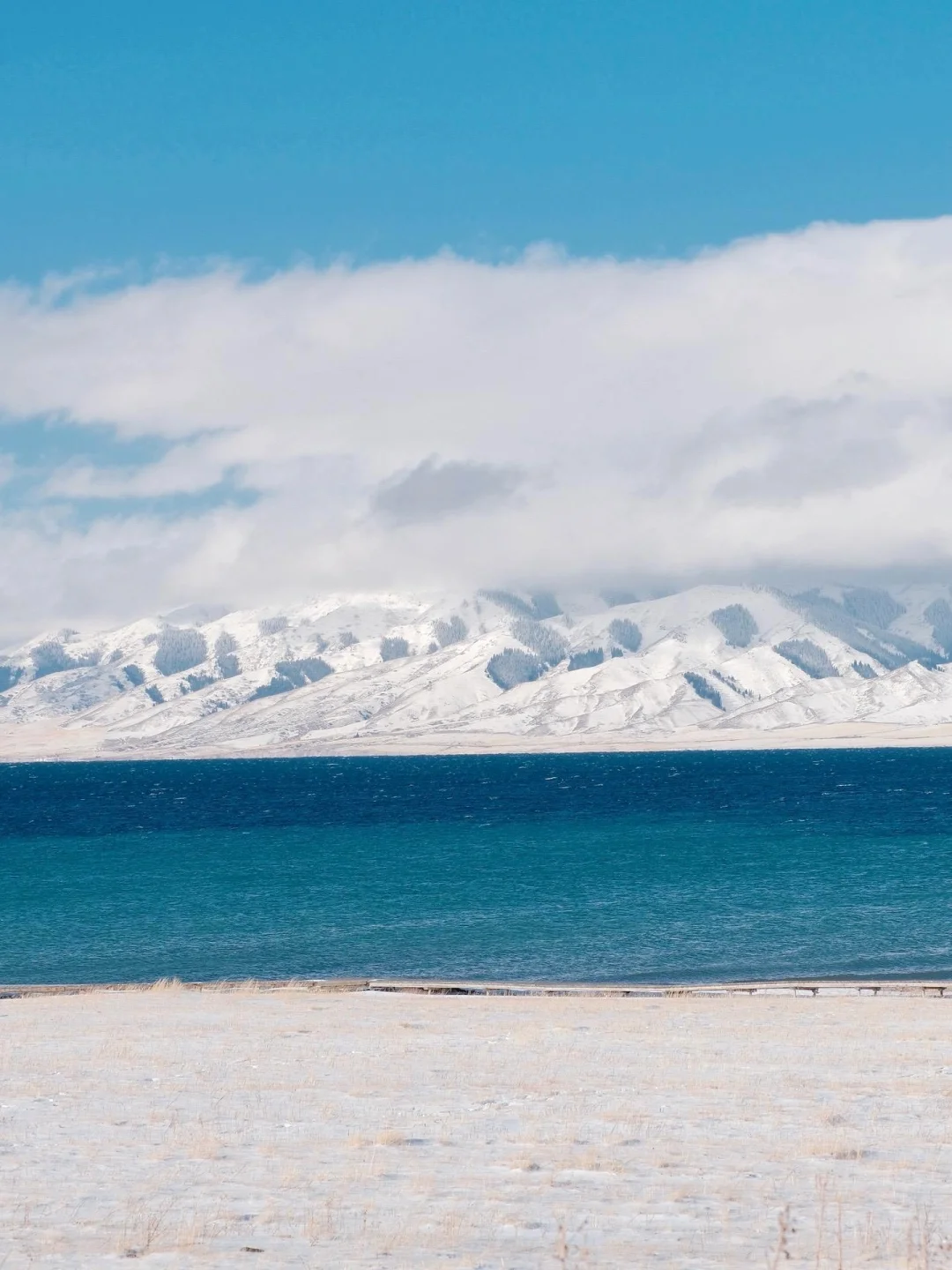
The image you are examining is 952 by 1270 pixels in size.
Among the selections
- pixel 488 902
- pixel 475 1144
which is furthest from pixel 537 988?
pixel 475 1144

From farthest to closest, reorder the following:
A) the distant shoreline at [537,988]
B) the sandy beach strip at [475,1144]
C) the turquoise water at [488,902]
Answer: the turquoise water at [488,902] < the distant shoreline at [537,988] < the sandy beach strip at [475,1144]

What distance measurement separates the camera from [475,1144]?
2247 cm

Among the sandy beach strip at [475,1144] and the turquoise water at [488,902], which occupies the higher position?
the sandy beach strip at [475,1144]

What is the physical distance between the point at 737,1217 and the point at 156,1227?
7787mm

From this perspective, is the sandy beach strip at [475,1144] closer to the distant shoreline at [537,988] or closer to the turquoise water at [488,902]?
the distant shoreline at [537,988]

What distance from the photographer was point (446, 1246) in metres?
16.1

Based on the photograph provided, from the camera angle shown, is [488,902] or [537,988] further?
[488,902]

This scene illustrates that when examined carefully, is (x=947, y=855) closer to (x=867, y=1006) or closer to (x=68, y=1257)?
(x=867, y=1006)

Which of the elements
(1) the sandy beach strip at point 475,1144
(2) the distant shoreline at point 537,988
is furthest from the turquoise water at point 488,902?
(1) the sandy beach strip at point 475,1144

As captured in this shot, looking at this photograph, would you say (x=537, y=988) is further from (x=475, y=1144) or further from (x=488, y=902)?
(x=475, y=1144)

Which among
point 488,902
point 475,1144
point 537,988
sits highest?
point 475,1144

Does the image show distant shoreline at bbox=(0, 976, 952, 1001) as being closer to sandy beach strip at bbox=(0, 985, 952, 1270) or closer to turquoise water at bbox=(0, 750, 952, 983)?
turquoise water at bbox=(0, 750, 952, 983)

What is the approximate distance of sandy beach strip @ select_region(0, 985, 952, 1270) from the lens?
1616cm

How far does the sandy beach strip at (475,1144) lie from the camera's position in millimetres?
16156
